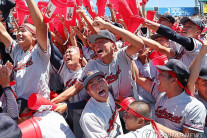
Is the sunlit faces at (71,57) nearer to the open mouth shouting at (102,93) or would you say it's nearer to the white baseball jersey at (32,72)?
the white baseball jersey at (32,72)

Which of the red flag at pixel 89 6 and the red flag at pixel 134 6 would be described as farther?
the red flag at pixel 89 6

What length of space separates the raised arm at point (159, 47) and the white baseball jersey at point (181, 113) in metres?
0.84

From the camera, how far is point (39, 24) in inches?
90.1

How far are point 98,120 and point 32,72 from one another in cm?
100

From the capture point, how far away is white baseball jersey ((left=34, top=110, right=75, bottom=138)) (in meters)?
2.23

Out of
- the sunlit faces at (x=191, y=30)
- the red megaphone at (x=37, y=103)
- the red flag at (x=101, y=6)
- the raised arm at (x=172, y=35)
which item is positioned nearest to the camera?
the red megaphone at (x=37, y=103)

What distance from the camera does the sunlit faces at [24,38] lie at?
8.68 feet

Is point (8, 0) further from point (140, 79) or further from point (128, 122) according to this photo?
point (128, 122)

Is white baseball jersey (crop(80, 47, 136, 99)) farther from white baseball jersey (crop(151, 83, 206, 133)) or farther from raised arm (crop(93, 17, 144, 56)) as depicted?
white baseball jersey (crop(151, 83, 206, 133))

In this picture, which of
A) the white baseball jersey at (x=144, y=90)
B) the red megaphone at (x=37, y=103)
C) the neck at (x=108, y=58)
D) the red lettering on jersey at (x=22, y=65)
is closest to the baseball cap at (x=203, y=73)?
the white baseball jersey at (x=144, y=90)

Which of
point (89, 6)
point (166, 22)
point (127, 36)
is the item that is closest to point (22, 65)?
point (127, 36)

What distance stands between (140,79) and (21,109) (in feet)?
5.27

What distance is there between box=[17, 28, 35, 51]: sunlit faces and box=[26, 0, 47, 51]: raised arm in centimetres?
29

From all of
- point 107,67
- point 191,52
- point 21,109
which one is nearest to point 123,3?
point 107,67
